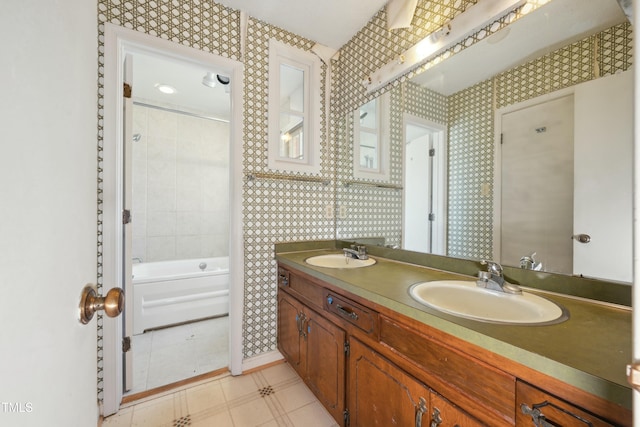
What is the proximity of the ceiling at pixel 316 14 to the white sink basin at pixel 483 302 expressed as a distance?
1.84 m

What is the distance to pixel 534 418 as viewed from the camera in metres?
0.58

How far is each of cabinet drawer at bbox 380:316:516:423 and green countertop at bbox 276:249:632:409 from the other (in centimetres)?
7

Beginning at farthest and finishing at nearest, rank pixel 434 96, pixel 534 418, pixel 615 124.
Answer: pixel 434 96, pixel 615 124, pixel 534 418

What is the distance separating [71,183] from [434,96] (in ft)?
5.52

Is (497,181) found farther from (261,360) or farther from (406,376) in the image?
(261,360)

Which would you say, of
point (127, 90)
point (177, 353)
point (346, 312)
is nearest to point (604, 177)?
point (346, 312)

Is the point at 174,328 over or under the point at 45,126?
under

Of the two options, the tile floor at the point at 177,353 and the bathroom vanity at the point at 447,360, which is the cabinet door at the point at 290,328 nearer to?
the bathroom vanity at the point at 447,360

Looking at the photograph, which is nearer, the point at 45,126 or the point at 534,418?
the point at 45,126

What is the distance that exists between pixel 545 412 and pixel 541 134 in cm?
102

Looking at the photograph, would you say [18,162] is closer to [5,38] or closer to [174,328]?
[5,38]

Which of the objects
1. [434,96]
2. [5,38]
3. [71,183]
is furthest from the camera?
[434,96]

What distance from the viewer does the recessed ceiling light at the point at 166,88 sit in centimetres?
283

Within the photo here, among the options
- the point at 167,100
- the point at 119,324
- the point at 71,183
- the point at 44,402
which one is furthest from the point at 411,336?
the point at 167,100
